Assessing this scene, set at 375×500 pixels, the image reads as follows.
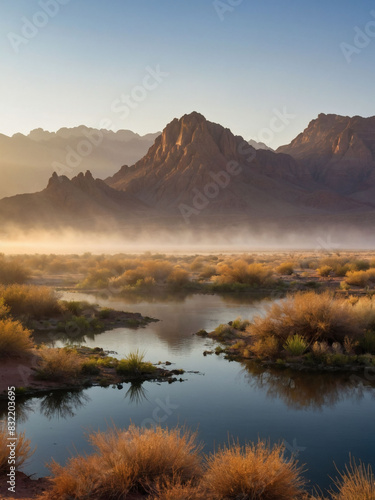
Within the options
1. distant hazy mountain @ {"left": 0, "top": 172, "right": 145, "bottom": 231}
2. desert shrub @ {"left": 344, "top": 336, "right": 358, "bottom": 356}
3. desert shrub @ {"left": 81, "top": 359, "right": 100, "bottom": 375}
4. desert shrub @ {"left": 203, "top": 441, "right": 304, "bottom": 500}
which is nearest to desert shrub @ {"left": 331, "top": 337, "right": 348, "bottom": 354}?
desert shrub @ {"left": 344, "top": 336, "right": 358, "bottom": 356}

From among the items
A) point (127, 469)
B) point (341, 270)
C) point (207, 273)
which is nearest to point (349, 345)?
point (127, 469)

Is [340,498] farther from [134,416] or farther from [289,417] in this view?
[134,416]

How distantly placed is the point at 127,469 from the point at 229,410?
15.8 feet

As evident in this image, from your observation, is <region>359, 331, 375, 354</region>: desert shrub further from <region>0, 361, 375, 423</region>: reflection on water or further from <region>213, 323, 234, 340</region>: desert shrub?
<region>213, 323, 234, 340</region>: desert shrub

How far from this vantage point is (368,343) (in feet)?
52.2

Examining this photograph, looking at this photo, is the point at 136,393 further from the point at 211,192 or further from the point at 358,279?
the point at 211,192

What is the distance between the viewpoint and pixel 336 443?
31.6 feet

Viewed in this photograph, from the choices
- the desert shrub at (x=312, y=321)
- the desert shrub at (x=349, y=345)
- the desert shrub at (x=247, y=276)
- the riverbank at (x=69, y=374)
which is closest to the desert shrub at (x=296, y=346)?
the desert shrub at (x=312, y=321)

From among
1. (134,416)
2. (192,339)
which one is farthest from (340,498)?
(192,339)

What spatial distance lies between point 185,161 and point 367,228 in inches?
2116

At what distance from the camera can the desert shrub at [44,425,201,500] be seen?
6.80 metres

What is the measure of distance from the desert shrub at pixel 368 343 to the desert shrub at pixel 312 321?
0.27 meters

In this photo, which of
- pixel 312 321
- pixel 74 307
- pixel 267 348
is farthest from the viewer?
pixel 74 307

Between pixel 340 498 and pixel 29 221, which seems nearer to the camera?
pixel 340 498
